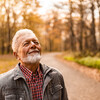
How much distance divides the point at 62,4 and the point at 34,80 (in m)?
18.0

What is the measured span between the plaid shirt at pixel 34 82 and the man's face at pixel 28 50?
0.14 meters

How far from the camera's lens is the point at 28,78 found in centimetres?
167

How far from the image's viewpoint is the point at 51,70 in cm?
180

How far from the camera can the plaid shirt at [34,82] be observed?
1.67 meters

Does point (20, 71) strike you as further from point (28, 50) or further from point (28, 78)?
point (28, 50)

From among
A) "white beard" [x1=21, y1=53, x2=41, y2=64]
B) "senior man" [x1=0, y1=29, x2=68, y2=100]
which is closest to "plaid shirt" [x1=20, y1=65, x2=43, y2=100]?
"senior man" [x1=0, y1=29, x2=68, y2=100]

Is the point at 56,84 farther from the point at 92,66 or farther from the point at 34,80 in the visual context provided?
the point at 92,66

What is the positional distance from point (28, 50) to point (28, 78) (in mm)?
324

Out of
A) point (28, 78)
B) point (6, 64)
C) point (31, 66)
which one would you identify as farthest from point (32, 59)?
point (6, 64)

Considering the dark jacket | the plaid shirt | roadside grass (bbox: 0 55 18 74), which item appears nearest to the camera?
the dark jacket

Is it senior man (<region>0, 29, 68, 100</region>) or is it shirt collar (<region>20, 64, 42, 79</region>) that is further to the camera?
shirt collar (<region>20, 64, 42, 79</region>)

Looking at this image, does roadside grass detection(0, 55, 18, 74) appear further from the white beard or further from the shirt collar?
the white beard

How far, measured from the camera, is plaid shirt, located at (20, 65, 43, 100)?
5.47 feet

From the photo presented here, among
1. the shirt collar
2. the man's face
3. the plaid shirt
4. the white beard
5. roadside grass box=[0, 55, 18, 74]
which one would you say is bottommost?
roadside grass box=[0, 55, 18, 74]
